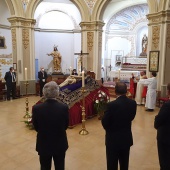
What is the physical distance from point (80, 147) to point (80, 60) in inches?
308

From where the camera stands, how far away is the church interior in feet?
14.9

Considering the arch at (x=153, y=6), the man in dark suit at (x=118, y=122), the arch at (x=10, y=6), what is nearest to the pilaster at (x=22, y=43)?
the arch at (x=10, y=6)

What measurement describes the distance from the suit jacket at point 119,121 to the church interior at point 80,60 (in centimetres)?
128

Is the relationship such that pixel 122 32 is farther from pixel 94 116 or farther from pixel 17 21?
pixel 94 116

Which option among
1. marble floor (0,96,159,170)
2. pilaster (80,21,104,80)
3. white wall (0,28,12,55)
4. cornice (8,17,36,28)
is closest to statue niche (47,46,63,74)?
white wall (0,28,12,55)

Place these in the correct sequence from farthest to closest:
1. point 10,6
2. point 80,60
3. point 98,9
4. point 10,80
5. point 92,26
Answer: point 80,60 < point 92,26 < point 98,9 < point 10,6 < point 10,80

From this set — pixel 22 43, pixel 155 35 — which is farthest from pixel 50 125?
pixel 22 43

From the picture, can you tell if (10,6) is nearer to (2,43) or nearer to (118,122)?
(2,43)

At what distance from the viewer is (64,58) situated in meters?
15.2

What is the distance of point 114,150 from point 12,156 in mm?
2464

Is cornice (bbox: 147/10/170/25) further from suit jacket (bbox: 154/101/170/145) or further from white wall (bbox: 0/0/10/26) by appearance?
white wall (bbox: 0/0/10/26)

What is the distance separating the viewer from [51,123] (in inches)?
101

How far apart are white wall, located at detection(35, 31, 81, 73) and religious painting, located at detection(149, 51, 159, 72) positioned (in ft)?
22.4

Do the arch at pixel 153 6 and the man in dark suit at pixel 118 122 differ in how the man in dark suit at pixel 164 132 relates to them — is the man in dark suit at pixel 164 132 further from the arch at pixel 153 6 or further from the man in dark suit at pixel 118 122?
the arch at pixel 153 6
